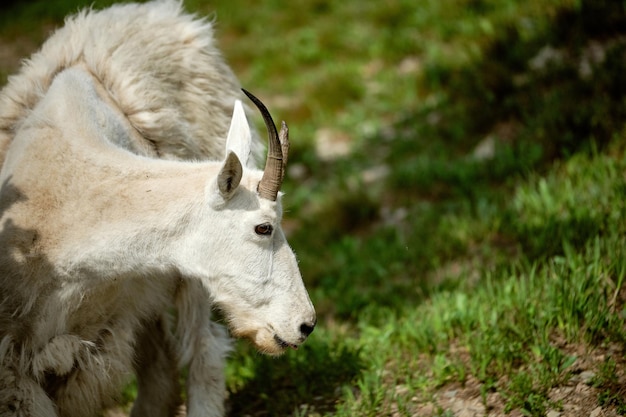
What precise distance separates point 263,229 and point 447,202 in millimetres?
3235

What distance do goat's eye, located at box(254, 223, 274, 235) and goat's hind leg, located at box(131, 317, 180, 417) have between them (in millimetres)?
1267

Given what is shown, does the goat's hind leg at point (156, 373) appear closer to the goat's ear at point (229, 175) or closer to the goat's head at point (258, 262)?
the goat's head at point (258, 262)

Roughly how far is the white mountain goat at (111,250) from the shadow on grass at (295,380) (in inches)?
14.6

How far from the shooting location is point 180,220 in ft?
12.3

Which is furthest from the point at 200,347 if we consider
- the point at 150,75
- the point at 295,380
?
the point at 150,75

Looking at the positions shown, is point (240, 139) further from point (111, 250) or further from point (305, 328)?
point (305, 328)

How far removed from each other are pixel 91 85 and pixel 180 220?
1.37 metres

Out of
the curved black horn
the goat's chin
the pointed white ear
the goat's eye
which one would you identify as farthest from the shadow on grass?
the pointed white ear

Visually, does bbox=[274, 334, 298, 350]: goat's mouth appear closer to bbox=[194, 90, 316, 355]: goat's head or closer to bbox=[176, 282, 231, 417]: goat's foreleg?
bbox=[194, 90, 316, 355]: goat's head

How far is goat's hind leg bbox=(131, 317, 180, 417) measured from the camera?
186 inches

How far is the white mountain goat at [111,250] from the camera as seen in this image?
377cm

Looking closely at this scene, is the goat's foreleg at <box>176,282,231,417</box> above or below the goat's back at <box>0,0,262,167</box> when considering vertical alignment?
below

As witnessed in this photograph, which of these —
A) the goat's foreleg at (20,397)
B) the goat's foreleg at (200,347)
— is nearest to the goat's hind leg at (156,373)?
the goat's foreleg at (200,347)

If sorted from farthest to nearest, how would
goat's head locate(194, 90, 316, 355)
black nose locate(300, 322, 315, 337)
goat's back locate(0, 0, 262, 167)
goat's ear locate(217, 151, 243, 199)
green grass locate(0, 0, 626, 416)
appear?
goat's back locate(0, 0, 262, 167)
green grass locate(0, 0, 626, 416)
black nose locate(300, 322, 315, 337)
goat's head locate(194, 90, 316, 355)
goat's ear locate(217, 151, 243, 199)
